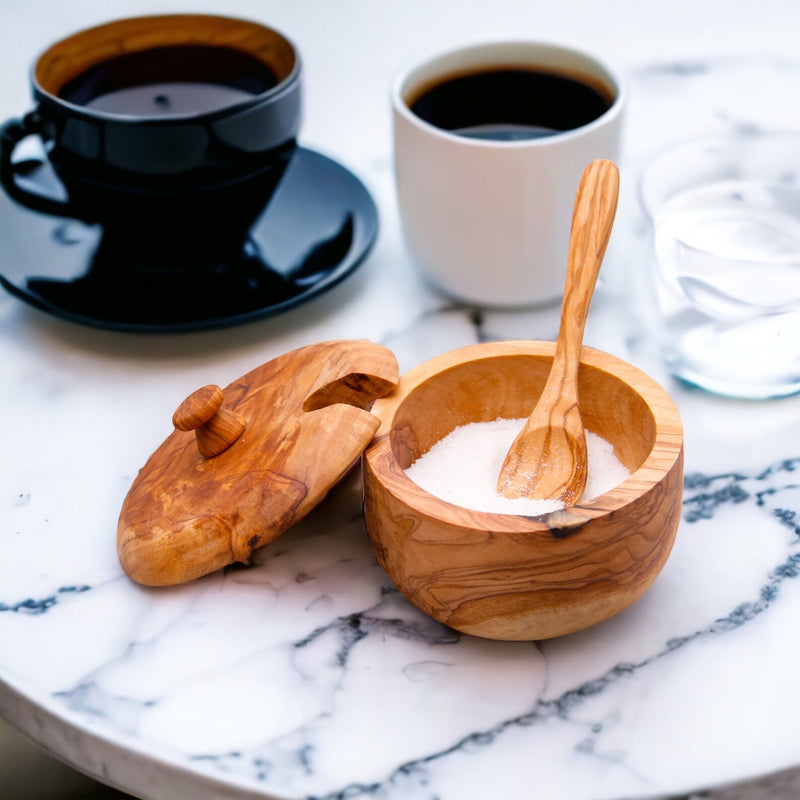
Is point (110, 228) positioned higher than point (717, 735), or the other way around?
point (110, 228)

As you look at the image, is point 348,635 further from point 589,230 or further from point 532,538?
point 589,230

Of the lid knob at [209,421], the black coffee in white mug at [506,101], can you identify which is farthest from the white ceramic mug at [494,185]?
the lid knob at [209,421]

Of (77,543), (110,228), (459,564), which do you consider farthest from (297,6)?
(459,564)

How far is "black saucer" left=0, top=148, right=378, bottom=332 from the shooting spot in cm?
74

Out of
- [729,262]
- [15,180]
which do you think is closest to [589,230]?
[729,262]

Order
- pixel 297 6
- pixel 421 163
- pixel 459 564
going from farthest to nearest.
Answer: pixel 297 6 < pixel 421 163 < pixel 459 564

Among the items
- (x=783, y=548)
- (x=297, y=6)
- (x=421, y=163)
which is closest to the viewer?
(x=783, y=548)

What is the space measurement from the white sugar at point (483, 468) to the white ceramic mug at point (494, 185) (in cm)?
16

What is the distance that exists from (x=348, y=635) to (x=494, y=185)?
0.31 meters

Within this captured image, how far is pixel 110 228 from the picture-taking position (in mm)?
755

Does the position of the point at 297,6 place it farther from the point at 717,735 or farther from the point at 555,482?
the point at 717,735

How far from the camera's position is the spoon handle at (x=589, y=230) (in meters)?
0.60

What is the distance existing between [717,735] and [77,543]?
356mm

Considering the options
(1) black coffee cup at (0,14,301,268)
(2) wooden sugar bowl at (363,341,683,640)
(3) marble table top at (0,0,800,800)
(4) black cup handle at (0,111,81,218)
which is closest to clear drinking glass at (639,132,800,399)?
(3) marble table top at (0,0,800,800)
